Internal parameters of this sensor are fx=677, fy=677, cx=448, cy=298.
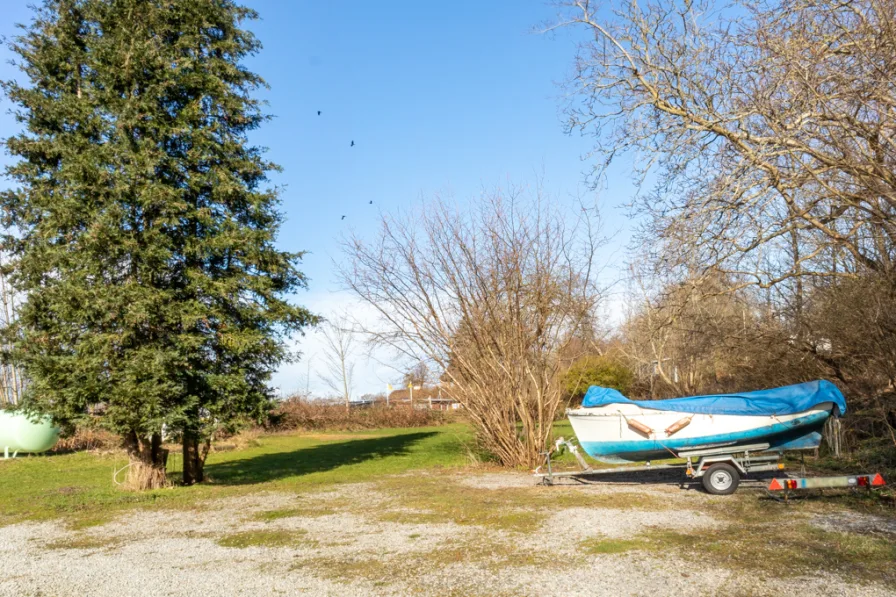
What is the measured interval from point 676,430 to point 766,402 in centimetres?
146

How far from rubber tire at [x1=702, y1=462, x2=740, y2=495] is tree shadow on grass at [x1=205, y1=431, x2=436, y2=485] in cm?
1016

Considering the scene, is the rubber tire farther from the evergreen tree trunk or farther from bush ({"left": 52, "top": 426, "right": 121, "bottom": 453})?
bush ({"left": 52, "top": 426, "right": 121, "bottom": 453})

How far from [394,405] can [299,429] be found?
7.82m

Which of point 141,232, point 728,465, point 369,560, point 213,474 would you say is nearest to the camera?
point 369,560

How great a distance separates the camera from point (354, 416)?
42281mm

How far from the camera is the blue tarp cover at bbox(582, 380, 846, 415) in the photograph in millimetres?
10438

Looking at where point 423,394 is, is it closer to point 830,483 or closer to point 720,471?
point 720,471

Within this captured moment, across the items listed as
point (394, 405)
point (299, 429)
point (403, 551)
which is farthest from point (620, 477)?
point (394, 405)

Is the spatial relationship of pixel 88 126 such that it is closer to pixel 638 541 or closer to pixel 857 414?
pixel 638 541

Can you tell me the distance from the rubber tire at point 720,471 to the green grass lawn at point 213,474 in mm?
7534

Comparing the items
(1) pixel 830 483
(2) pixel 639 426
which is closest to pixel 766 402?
(2) pixel 639 426

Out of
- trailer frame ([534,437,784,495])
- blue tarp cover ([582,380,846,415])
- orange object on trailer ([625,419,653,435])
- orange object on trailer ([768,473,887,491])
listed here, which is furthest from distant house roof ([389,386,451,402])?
orange object on trailer ([768,473,887,491])

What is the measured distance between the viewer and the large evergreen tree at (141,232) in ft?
43.2

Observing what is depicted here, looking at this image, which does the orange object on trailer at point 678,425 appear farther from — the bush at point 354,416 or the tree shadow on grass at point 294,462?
the bush at point 354,416
